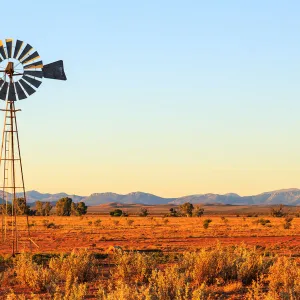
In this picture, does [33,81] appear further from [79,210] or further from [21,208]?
[79,210]

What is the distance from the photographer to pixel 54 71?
24.0m

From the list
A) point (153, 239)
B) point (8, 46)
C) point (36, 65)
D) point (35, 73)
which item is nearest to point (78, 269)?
point (35, 73)

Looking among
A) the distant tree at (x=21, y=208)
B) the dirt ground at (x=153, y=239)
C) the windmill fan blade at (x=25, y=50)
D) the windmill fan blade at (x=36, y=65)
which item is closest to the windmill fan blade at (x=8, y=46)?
the windmill fan blade at (x=25, y=50)

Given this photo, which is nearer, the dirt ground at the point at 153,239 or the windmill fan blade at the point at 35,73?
the windmill fan blade at the point at 35,73

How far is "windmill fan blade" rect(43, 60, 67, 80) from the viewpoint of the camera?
23938mm

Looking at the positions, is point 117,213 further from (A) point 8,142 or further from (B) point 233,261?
(B) point 233,261

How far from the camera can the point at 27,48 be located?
2377cm

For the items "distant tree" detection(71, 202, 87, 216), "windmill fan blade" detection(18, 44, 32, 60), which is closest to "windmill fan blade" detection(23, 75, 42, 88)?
"windmill fan blade" detection(18, 44, 32, 60)

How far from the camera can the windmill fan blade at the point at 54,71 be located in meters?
23.9

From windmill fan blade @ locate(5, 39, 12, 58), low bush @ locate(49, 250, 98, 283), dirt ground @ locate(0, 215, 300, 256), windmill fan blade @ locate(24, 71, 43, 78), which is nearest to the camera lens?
low bush @ locate(49, 250, 98, 283)

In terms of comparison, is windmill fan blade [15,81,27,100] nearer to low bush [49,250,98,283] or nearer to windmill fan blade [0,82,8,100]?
windmill fan blade [0,82,8,100]

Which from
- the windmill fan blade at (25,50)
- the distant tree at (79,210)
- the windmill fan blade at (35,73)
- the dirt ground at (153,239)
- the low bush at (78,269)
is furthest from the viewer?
the distant tree at (79,210)

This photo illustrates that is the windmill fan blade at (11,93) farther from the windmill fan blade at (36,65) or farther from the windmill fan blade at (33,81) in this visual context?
the windmill fan blade at (36,65)

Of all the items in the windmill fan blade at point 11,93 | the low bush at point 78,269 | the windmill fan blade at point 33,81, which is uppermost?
the windmill fan blade at point 33,81
